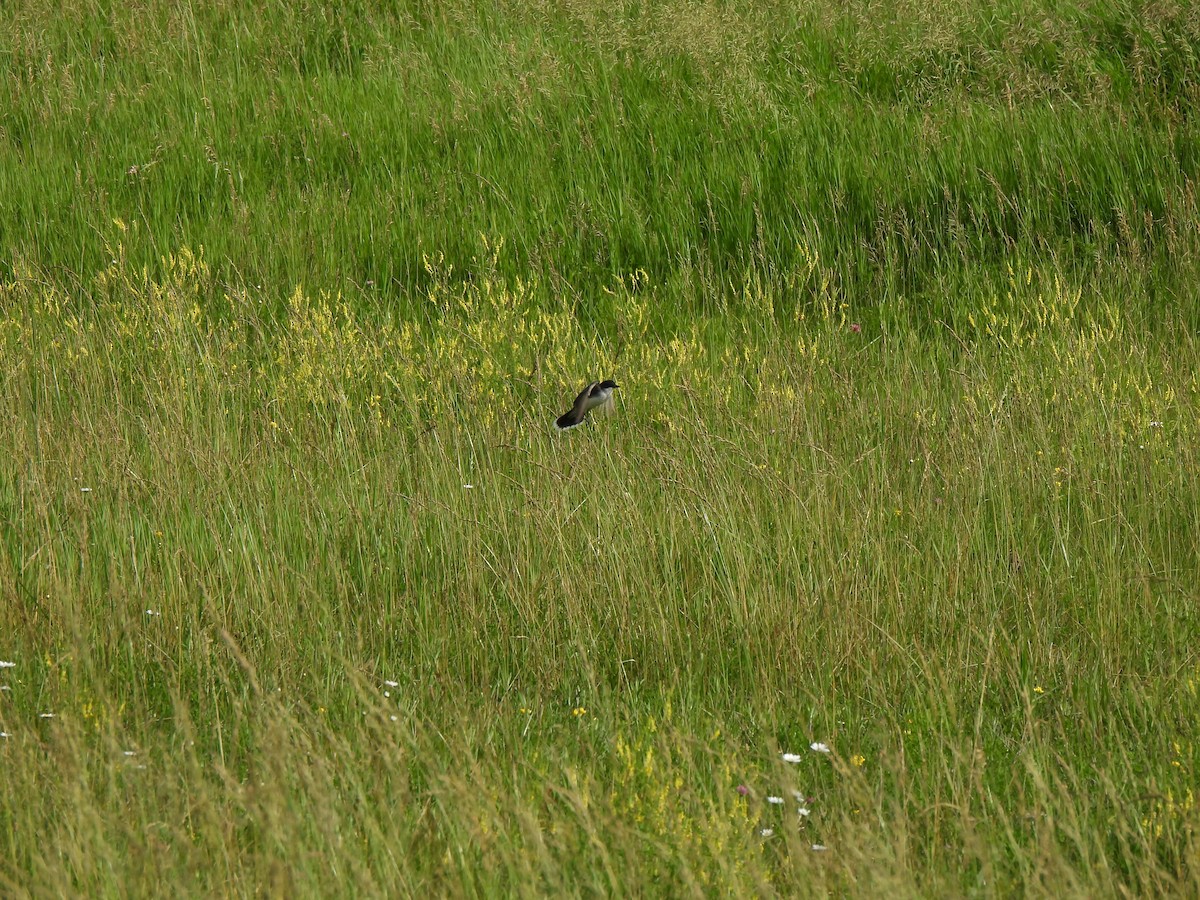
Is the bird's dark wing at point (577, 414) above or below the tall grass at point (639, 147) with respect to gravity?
below

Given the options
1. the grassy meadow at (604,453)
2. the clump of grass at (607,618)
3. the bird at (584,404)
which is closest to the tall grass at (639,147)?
the grassy meadow at (604,453)

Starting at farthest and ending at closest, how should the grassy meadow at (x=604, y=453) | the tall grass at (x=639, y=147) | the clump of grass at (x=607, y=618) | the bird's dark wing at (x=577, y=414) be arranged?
the tall grass at (x=639, y=147)
the bird's dark wing at (x=577, y=414)
the grassy meadow at (x=604, y=453)
the clump of grass at (x=607, y=618)

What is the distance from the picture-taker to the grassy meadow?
229 cm

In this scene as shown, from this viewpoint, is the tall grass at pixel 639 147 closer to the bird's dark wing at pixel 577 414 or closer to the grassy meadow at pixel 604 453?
the grassy meadow at pixel 604 453

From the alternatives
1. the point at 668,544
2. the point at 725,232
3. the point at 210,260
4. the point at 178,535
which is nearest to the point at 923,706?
the point at 668,544

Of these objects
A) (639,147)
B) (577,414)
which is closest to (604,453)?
(577,414)

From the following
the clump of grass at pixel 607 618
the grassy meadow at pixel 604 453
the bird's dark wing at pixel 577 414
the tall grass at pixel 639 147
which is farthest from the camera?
the tall grass at pixel 639 147

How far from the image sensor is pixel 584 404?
13.8ft

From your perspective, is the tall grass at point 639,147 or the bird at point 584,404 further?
the tall grass at point 639,147

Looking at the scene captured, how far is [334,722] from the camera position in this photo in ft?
9.08

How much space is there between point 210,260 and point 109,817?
4529 mm

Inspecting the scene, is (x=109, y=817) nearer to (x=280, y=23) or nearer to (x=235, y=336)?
(x=235, y=336)

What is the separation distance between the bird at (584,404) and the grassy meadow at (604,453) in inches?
2.9

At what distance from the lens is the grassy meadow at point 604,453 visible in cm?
229
